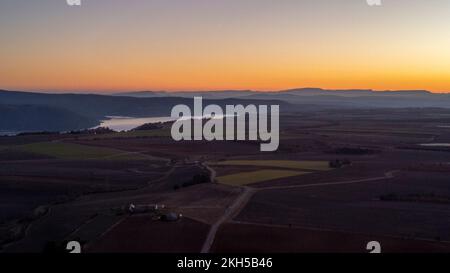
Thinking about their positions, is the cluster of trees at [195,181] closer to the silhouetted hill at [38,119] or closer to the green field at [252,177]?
the green field at [252,177]

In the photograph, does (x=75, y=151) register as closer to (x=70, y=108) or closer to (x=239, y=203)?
(x=239, y=203)

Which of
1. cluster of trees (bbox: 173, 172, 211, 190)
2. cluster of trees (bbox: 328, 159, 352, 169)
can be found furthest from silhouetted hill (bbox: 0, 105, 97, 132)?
cluster of trees (bbox: 173, 172, 211, 190)

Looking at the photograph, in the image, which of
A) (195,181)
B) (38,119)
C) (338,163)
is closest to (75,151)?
(195,181)

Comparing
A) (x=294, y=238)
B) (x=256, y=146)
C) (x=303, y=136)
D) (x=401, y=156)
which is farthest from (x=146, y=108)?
(x=294, y=238)

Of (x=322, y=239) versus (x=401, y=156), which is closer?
(x=322, y=239)

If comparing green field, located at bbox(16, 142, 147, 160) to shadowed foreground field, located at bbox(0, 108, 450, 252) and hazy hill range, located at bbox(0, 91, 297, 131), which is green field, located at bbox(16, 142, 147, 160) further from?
hazy hill range, located at bbox(0, 91, 297, 131)
